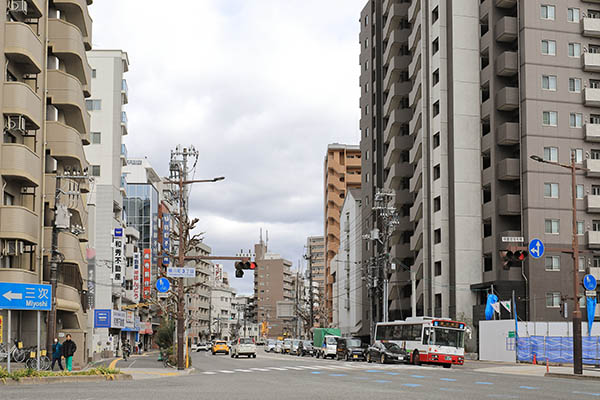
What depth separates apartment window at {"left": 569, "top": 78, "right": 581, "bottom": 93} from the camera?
67000 mm

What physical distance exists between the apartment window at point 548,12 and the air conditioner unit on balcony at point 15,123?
45826 millimetres

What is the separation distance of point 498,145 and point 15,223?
43.5 metres

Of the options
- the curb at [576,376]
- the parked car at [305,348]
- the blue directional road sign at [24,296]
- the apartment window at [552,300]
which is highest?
the blue directional road sign at [24,296]

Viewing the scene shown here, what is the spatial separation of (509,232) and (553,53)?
51.6 feet

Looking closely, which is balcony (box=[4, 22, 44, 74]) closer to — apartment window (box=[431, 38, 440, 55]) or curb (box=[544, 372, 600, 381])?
curb (box=[544, 372, 600, 381])

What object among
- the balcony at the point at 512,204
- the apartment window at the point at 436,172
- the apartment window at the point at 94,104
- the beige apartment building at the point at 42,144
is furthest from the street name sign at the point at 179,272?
the apartment window at the point at 94,104

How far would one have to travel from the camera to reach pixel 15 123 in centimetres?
3878

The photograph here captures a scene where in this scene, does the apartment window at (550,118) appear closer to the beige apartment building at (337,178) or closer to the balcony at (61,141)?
the balcony at (61,141)

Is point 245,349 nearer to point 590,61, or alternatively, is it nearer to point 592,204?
point 592,204

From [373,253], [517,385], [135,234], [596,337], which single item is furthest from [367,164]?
[517,385]

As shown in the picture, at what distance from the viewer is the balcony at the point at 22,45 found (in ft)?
127

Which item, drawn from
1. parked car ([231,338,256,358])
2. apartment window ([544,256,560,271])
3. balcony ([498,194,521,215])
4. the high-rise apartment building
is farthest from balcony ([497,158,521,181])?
parked car ([231,338,256,358])

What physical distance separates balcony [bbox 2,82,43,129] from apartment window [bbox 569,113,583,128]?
44892mm

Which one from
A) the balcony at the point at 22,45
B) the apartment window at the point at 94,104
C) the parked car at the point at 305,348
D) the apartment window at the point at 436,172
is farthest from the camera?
the apartment window at the point at 94,104
